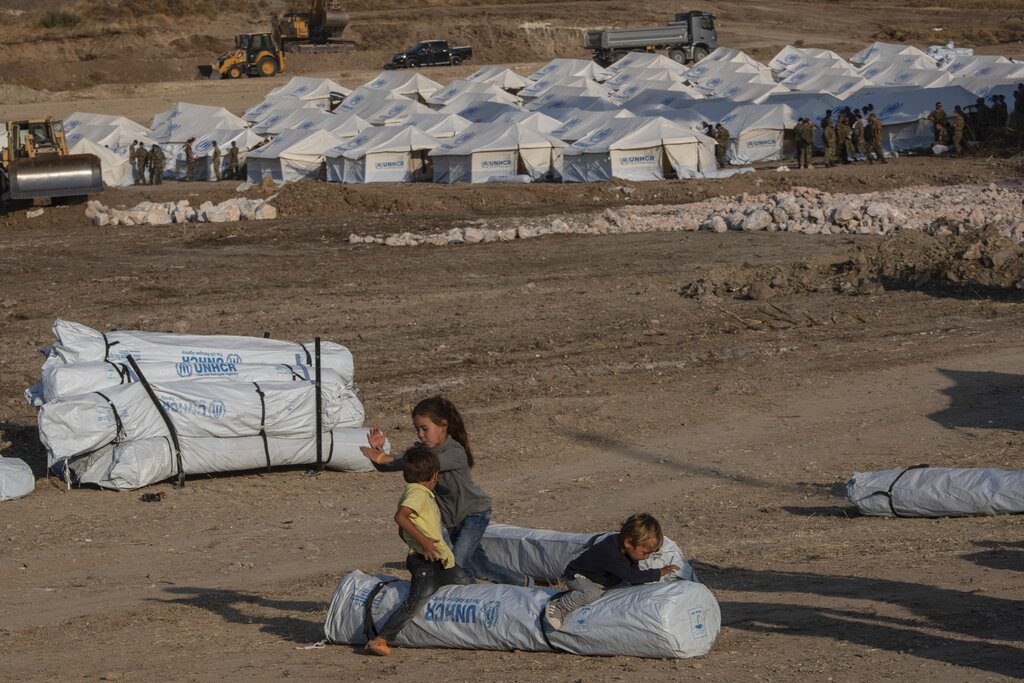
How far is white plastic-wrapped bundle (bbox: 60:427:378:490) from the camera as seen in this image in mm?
10289

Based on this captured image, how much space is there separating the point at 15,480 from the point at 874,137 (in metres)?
25.5

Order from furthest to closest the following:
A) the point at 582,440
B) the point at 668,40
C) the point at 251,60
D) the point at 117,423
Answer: the point at 668,40 < the point at 251,60 < the point at 582,440 < the point at 117,423

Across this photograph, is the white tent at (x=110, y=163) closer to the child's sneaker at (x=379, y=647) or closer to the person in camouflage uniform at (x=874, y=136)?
the person in camouflage uniform at (x=874, y=136)

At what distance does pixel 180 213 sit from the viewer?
28.0 meters

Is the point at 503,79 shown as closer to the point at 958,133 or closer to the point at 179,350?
the point at 958,133

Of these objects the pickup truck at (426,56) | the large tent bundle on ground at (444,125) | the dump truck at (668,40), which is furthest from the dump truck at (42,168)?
the dump truck at (668,40)

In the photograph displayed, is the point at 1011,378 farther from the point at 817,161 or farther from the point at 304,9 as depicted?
the point at 304,9

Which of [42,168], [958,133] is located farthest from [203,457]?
[958,133]

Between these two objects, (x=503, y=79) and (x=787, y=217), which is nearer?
(x=787, y=217)

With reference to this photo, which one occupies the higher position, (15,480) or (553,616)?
(553,616)

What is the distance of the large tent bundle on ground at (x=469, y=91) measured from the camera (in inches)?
1779

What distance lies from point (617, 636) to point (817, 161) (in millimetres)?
28711

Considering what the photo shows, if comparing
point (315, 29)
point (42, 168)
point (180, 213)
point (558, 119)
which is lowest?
point (180, 213)

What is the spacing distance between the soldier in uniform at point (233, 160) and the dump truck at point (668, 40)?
21.9 m
